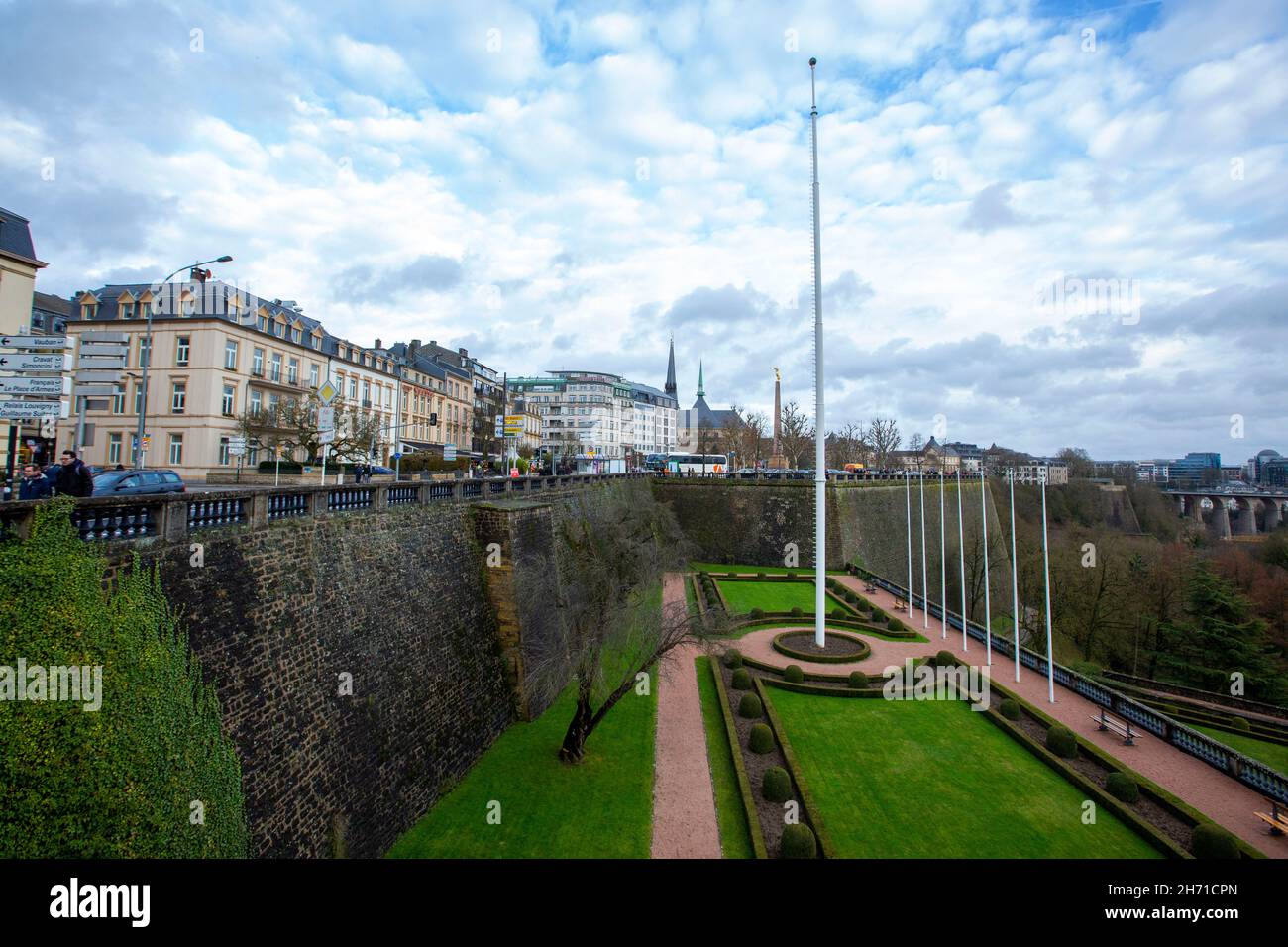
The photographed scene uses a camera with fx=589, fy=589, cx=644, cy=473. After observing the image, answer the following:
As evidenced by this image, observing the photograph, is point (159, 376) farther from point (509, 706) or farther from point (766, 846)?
point (766, 846)

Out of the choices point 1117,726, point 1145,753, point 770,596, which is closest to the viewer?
point 1145,753

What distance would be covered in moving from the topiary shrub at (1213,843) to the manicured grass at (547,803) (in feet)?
37.9

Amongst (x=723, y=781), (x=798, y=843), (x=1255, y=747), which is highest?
(x=798, y=843)

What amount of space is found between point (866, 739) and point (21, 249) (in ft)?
112

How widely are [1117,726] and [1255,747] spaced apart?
5.57 m

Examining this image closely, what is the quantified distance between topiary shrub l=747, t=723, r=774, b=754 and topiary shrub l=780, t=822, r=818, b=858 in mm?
5049

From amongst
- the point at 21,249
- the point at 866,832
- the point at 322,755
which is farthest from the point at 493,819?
the point at 21,249

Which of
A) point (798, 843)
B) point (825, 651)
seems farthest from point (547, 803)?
point (825, 651)

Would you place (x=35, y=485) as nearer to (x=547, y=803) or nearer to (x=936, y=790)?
(x=547, y=803)

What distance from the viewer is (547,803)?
14.2 m

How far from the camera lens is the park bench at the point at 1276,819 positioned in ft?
43.4

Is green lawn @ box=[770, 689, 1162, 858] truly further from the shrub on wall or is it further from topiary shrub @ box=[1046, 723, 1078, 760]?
the shrub on wall

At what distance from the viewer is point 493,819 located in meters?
13.6

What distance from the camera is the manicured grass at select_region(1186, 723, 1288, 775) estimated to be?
18.7 metres
